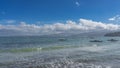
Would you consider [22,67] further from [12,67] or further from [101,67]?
[101,67]

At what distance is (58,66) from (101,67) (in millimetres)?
4128

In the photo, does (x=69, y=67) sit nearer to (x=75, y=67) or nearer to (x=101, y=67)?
(x=75, y=67)

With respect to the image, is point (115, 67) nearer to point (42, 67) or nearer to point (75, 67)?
point (75, 67)

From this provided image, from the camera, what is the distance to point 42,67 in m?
18.4

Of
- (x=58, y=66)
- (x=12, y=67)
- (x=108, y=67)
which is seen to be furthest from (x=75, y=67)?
(x=12, y=67)

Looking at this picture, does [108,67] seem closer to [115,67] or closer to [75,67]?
[115,67]

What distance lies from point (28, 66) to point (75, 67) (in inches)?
180

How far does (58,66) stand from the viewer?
61.7ft

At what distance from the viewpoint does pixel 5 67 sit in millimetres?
18484

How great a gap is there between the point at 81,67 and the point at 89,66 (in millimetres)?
993

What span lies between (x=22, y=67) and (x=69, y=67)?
14.7 feet

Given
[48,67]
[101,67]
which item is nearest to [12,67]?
[48,67]

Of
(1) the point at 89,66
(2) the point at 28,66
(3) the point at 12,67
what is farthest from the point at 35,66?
(1) the point at 89,66

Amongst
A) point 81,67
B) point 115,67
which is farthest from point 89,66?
point 115,67
